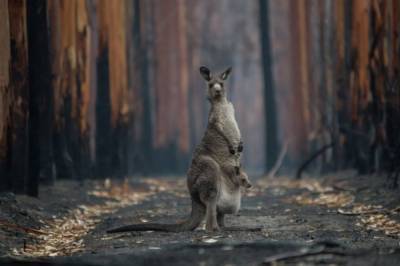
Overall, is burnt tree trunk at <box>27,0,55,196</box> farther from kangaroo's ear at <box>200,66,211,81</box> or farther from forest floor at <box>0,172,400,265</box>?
kangaroo's ear at <box>200,66,211,81</box>

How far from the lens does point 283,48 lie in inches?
2199

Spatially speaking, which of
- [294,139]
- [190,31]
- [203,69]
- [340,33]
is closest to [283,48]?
[190,31]

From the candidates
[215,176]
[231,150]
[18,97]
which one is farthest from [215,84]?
[18,97]

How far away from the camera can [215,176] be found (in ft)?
41.9

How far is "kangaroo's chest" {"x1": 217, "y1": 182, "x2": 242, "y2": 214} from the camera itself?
12.9 m

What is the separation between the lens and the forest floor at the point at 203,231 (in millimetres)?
10211

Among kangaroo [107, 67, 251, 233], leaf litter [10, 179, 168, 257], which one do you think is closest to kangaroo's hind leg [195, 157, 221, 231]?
kangaroo [107, 67, 251, 233]

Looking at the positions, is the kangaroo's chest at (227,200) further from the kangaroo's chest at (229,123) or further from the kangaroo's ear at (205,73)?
the kangaroo's ear at (205,73)

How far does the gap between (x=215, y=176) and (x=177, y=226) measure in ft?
2.49

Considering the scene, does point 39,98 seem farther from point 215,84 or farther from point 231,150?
point 231,150

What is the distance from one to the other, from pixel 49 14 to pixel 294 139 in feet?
68.6

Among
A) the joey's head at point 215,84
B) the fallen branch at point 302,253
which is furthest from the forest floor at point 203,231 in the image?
the joey's head at point 215,84

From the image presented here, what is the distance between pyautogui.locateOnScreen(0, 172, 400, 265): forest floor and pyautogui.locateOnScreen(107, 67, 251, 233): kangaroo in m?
0.22

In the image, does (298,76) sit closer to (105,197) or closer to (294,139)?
(294,139)
